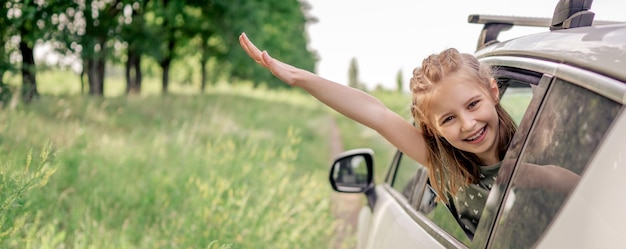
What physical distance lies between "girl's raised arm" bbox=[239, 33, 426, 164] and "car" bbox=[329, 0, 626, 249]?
1.13 ft

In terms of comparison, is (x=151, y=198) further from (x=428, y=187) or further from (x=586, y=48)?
(x=586, y=48)

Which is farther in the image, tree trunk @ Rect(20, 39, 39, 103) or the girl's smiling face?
tree trunk @ Rect(20, 39, 39, 103)

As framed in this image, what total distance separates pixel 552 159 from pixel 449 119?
1.68 ft

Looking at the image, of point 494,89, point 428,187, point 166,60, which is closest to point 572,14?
point 494,89

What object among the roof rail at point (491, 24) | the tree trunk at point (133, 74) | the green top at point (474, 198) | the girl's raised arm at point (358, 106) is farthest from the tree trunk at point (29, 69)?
the tree trunk at point (133, 74)

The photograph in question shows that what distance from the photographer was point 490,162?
221 centimetres

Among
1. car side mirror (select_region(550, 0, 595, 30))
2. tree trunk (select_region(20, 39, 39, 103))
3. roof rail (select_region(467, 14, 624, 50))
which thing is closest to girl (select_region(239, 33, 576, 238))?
car side mirror (select_region(550, 0, 595, 30))

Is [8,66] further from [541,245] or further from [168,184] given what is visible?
[541,245]

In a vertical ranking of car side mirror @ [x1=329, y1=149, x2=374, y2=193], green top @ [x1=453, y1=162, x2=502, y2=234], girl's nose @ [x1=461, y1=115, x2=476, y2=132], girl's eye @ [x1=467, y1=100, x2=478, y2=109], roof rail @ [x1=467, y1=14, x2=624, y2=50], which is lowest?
car side mirror @ [x1=329, y1=149, x2=374, y2=193]

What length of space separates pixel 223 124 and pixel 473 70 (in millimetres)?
11423

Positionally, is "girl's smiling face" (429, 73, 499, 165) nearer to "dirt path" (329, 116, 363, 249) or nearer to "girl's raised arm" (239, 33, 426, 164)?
"girl's raised arm" (239, 33, 426, 164)

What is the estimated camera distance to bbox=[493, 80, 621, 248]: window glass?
145 cm

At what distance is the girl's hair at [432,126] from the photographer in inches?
84.5

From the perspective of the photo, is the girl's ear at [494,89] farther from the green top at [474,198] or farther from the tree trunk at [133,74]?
the tree trunk at [133,74]
